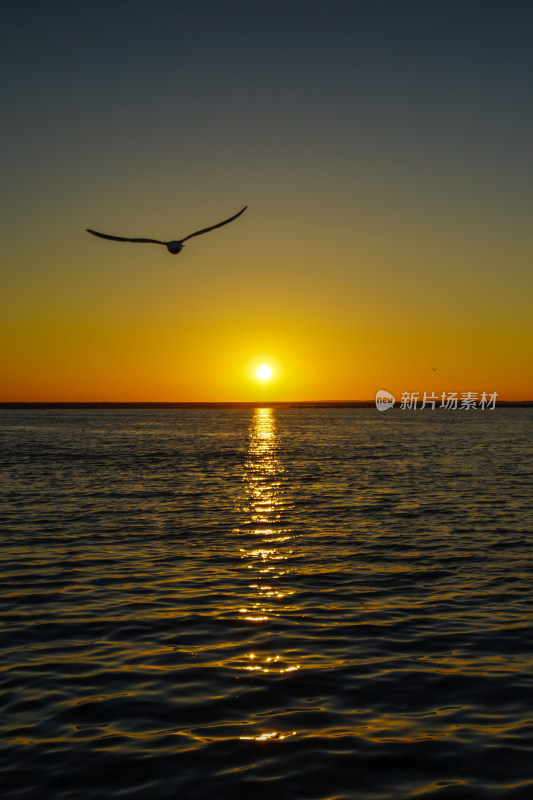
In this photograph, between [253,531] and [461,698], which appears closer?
[461,698]

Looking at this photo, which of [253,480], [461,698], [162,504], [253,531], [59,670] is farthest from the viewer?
[253,480]

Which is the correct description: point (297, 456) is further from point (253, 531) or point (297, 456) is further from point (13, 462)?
point (253, 531)

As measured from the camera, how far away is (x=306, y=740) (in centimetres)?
921

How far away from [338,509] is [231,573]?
1243cm

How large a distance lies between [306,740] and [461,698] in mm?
2551

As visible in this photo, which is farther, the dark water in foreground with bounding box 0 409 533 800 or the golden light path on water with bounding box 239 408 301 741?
the golden light path on water with bounding box 239 408 301 741

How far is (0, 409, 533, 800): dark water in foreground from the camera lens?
8.52m

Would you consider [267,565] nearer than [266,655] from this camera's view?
No

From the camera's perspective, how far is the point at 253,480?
43625 millimetres

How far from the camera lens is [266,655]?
12352mm

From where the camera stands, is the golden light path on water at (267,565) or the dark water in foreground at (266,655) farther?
the golden light path on water at (267,565)

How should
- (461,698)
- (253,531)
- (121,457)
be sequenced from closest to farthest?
(461,698) < (253,531) < (121,457)

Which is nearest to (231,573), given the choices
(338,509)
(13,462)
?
(338,509)

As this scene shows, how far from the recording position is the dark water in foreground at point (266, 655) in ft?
27.9
